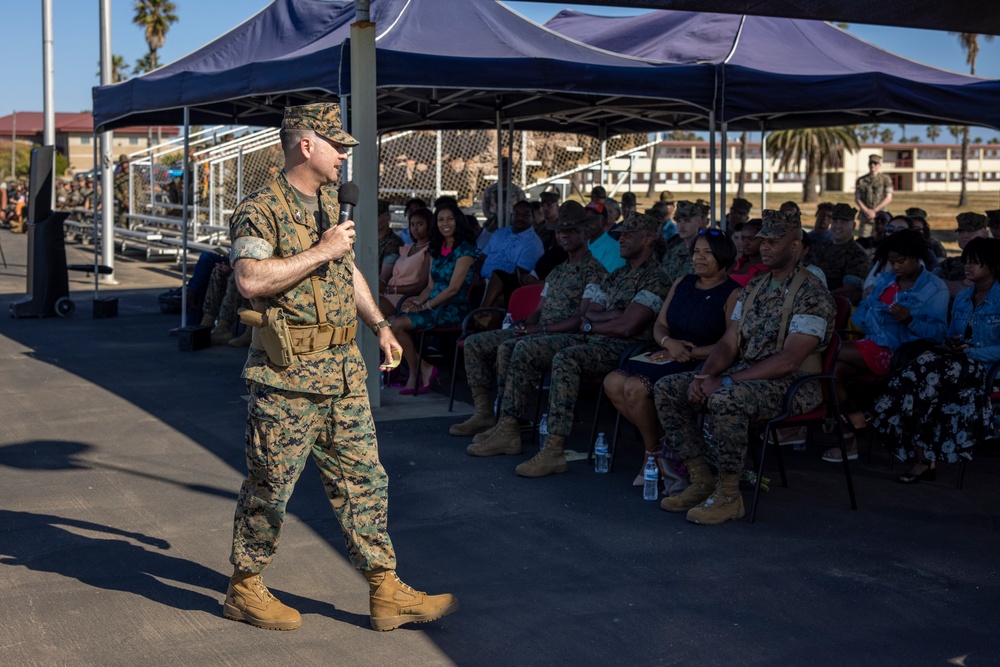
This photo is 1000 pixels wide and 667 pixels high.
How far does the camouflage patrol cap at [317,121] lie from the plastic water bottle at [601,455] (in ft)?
9.56

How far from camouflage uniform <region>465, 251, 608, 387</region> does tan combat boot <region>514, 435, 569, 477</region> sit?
2.78 feet

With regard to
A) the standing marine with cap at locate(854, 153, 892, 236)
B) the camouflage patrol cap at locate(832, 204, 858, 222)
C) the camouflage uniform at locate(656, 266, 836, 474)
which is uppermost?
the standing marine with cap at locate(854, 153, 892, 236)

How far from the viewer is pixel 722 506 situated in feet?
18.2

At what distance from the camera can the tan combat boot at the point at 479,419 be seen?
7363 mm

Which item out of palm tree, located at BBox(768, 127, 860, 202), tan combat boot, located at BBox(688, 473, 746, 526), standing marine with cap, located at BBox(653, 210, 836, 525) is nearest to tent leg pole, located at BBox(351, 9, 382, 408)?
standing marine with cap, located at BBox(653, 210, 836, 525)

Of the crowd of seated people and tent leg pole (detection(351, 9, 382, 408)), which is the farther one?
tent leg pole (detection(351, 9, 382, 408))

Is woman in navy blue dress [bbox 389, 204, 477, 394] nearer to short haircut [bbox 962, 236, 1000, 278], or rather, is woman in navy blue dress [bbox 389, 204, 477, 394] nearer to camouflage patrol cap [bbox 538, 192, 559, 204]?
short haircut [bbox 962, 236, 1000, 278]

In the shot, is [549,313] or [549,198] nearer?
[549,313]

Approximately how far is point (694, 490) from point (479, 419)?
77.6 inches

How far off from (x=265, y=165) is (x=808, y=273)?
19335 mm

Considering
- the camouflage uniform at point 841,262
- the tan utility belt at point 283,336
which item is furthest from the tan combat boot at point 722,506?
the camouflage uniform at point 841,262

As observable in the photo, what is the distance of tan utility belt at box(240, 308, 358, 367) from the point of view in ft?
13.0

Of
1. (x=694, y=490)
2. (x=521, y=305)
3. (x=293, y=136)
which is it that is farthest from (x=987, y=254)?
(x=293, y=136)

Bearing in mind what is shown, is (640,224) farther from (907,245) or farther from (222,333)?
(222,333)
